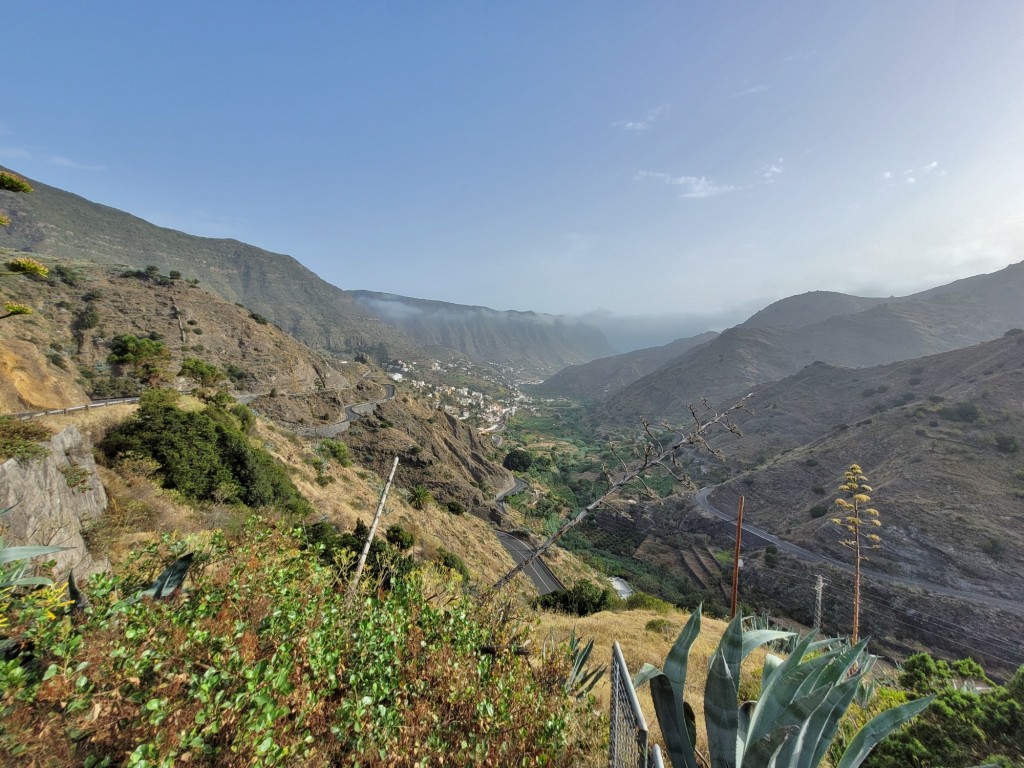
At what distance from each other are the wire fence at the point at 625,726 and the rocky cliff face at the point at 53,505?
937 centimetres

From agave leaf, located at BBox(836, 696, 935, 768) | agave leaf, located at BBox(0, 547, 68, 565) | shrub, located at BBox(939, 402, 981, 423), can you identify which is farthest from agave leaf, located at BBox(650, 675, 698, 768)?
shrub, located at BBox(939, 402, 981, 423)

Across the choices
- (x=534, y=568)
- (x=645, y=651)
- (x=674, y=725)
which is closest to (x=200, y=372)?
(x=534, y=568)

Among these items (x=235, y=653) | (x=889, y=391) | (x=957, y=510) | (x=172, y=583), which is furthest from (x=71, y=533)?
(x=889, y=391)

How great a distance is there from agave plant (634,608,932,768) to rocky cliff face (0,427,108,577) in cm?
987

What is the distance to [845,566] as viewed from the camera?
3484 cm

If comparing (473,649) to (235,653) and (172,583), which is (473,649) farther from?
(172,583)

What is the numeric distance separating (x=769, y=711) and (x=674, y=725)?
0.84m

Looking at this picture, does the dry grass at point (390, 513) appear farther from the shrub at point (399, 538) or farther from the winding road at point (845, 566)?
the winding road at point (845, 566)

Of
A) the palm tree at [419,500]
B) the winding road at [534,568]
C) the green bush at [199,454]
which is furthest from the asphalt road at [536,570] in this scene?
the green bush at [199,454]

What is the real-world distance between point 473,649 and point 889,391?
93842 mm

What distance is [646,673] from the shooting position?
3215mm

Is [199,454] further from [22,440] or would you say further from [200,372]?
[200,372]

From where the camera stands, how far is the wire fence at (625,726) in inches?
103

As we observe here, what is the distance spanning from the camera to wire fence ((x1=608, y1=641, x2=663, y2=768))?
8.55ft
